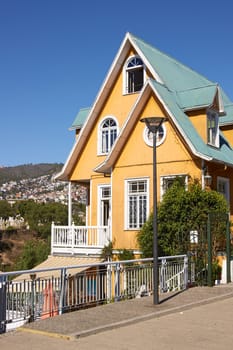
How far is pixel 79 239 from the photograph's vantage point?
22.8 meters

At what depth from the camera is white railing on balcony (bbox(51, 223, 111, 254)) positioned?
72.4ft

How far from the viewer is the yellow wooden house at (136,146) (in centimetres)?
2061

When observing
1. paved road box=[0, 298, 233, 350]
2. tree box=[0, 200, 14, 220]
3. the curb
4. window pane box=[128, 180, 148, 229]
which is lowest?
paved road box=[0, 298, 233, 350]

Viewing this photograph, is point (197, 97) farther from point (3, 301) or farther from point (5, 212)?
point (5, 212)

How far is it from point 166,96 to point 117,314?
12.0 meters

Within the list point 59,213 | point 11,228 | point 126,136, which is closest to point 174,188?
point 126,136

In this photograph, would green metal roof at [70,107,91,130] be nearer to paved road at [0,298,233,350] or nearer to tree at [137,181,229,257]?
tree at [137,181,229,257]

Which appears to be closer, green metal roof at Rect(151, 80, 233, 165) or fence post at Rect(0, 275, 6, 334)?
fence post at Rect(0, 275, 6, 334)

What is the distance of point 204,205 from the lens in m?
18.4

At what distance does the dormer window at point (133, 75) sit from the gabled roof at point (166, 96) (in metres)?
0.37

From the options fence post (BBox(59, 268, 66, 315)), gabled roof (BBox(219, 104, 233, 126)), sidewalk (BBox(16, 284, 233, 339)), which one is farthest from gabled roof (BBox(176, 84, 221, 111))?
fence post (BBox(59, 268, 66, 315))

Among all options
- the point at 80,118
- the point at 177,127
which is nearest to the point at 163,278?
the point at 177,127

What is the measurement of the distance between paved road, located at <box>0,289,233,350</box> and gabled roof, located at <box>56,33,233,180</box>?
374 inches

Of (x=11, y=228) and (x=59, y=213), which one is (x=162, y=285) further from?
(x=11, y=228)
